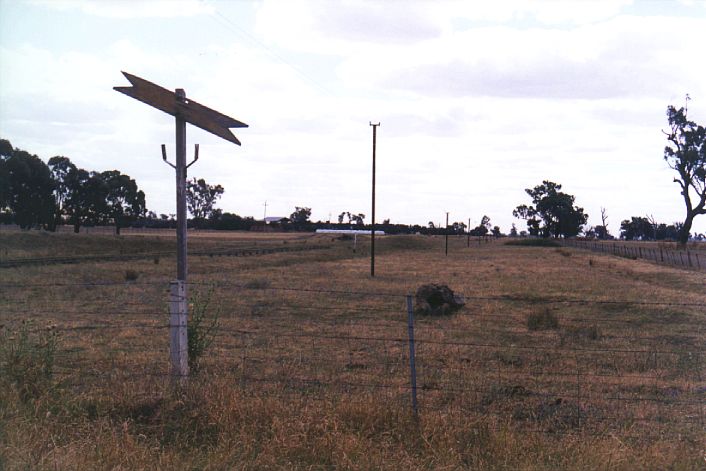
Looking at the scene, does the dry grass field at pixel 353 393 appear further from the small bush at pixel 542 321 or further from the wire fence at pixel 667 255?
the wire fence at pixel 667 255

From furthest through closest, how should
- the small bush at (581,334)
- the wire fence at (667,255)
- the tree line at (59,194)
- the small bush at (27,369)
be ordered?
1. the tree line at (59,194)
2. the wire fence at (667,255)
3. the small bush at (581,334)
4. the small bush at (27,369)

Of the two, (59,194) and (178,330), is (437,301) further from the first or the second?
(59,194)

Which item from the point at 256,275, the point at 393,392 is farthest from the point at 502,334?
the point at 256,275

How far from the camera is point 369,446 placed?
5.83m

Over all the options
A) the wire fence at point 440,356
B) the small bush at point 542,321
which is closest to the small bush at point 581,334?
the wire fence at point 440,356

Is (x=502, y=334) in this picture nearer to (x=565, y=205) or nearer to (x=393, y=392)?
(x=393, y=392)

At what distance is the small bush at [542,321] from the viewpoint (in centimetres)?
1596

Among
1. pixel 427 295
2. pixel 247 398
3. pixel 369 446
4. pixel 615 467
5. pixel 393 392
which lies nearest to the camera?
pixel 615 467

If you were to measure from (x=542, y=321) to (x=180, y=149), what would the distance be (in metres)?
11.0

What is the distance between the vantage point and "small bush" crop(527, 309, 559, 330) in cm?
1596

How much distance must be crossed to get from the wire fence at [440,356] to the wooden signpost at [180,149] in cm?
52

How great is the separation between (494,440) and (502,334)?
380 inches

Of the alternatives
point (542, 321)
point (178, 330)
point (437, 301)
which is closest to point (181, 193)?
point (178, 330)

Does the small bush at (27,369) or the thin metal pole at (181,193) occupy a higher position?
the thin metal pole at (181,193)
